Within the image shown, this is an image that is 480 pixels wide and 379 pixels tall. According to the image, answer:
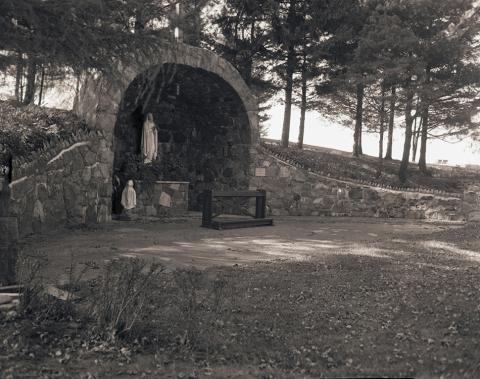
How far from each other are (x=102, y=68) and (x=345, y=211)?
10952mm

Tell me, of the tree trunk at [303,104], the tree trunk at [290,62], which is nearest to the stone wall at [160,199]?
the tree trunk at [290,62]

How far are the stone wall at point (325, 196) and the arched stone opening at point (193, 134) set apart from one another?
2.56ft

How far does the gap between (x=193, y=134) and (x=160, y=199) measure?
325 centimetres

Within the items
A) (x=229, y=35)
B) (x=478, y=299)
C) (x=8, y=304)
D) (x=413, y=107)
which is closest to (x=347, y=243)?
(x=478, y=299)

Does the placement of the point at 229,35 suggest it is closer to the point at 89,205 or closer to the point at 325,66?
the point at 325,66

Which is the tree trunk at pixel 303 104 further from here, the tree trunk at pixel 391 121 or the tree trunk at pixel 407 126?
the tree trunk at pixel 407 126

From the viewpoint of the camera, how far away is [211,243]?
343 inches

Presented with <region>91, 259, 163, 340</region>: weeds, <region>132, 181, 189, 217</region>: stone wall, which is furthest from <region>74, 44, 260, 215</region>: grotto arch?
<region>91, 259, 163, 340</region>: weeds

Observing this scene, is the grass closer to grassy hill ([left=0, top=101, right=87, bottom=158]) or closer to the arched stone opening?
grassy hill ([left=0, top=101, right=87, bottom=158])

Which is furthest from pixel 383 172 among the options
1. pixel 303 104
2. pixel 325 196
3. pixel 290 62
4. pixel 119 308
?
pixel 119 308

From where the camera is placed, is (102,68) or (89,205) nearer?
(102,68)

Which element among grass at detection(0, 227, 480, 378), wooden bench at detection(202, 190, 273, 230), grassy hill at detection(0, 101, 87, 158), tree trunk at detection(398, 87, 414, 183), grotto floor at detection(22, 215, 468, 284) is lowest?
grass at detection(0, 227, 480, 378)

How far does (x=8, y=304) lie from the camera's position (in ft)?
14.4

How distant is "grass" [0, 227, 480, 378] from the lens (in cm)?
346
